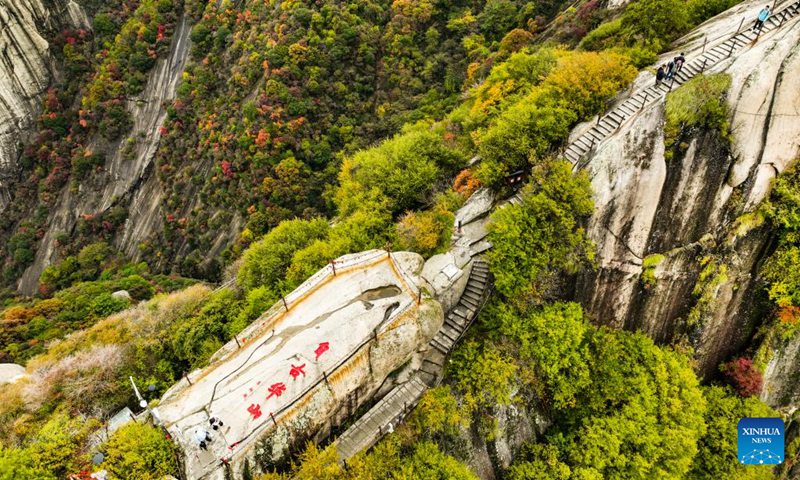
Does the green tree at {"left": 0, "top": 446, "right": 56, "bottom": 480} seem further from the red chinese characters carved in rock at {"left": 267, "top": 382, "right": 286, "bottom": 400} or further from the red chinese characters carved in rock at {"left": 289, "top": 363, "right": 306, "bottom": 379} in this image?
the red chinese characters carved in rock at {"left": 289, "top": 363, "right": 306, "bottom": 379}

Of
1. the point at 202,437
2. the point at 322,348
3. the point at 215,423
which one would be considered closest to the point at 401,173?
→ the point at 322,348

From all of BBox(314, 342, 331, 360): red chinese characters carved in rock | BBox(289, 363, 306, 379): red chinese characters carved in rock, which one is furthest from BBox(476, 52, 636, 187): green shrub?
BBox(289, 363, 306, 379): red chinese characters carved in rock

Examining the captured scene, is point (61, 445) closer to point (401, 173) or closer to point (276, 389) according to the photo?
point (276, 389)

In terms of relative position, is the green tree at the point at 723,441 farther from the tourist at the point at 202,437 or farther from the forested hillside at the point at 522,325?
the tourist at the point at 202,437

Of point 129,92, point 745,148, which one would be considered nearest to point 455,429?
point 745,148

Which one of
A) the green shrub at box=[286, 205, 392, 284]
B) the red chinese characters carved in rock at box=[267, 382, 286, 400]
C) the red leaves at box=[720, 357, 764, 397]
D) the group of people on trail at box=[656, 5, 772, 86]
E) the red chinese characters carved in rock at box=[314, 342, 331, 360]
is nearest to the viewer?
the red chinese characters carved in rock at box=[267, 382, 286, 400]

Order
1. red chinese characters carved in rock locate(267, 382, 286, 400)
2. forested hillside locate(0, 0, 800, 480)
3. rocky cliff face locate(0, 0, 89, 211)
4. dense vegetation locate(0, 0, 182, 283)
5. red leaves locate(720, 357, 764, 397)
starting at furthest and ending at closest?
dense vegetation locate(0, 0, 182, 283)
rocky cliff face locate(0, 0, 89, 211)
red leaves locate(720, 357, 764, 397)
forested hillside locate(0, 0, 800, 480)
red chinese characters carved in rock locate(267, 382, 286, 400)

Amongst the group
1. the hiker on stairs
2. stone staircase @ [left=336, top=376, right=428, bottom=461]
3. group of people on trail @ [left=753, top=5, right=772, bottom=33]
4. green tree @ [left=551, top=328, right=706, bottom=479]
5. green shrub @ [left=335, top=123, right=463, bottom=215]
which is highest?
group of people on trail @ [left=753, top=5, right=772, bottom=33]
